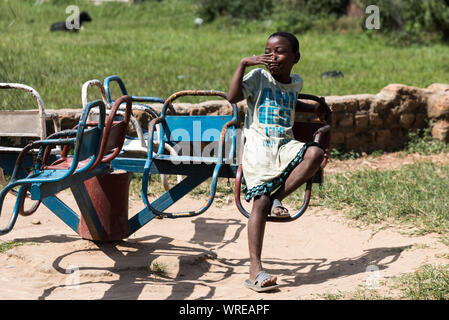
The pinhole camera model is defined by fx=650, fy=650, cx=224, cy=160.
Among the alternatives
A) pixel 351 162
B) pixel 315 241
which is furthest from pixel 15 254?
pixel 351 162

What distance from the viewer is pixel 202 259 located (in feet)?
13.5

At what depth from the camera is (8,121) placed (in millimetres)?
4102

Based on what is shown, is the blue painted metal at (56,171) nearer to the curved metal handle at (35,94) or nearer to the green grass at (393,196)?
the curved metal handle at (35,94)

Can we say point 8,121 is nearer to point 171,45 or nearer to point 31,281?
point 31,281

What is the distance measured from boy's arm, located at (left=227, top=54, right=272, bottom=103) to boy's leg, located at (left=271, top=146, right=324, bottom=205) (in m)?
0.49

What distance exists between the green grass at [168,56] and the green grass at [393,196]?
7.93 ft

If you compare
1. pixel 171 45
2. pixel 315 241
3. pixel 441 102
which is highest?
pixel 171 45

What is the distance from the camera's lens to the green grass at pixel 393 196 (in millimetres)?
4621

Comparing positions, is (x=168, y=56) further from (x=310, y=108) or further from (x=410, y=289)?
(x=410, y=289)

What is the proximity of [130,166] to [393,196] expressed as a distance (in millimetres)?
2212

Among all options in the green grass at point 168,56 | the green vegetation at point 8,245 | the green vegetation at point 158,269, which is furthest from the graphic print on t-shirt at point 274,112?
the green grass at point 168,56

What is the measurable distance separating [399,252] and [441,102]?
3.58 metres

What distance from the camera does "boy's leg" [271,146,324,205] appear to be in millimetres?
3488
